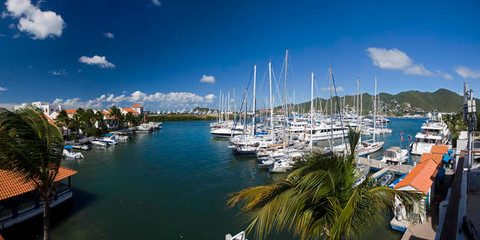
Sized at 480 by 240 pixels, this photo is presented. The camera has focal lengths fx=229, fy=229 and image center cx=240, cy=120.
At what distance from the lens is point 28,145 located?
6211mm

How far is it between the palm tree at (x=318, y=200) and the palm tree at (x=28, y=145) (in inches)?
238

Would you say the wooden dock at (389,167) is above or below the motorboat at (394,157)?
below

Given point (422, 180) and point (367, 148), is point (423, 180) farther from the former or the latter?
point (367, 148)

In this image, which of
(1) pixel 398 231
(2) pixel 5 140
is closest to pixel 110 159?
(2) pixel 5 140

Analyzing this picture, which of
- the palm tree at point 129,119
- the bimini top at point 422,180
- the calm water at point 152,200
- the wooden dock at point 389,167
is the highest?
the palm tree at point 129,119

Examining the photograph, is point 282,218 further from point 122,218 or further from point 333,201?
point 122,218

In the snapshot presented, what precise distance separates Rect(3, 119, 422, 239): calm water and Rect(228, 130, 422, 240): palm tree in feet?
13.5

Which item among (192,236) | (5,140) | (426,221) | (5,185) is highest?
(5,140)

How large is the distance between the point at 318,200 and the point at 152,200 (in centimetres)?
1847

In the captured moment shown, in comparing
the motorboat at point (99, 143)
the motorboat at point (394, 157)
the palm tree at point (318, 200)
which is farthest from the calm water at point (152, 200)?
the motorboat at point (394, 157)

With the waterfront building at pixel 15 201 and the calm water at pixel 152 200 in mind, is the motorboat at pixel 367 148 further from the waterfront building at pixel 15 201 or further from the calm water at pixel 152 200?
the waterfront building at pixel 15 201

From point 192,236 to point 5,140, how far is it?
10.6 m

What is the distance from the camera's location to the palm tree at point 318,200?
137 inches

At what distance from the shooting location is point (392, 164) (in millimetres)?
27812
